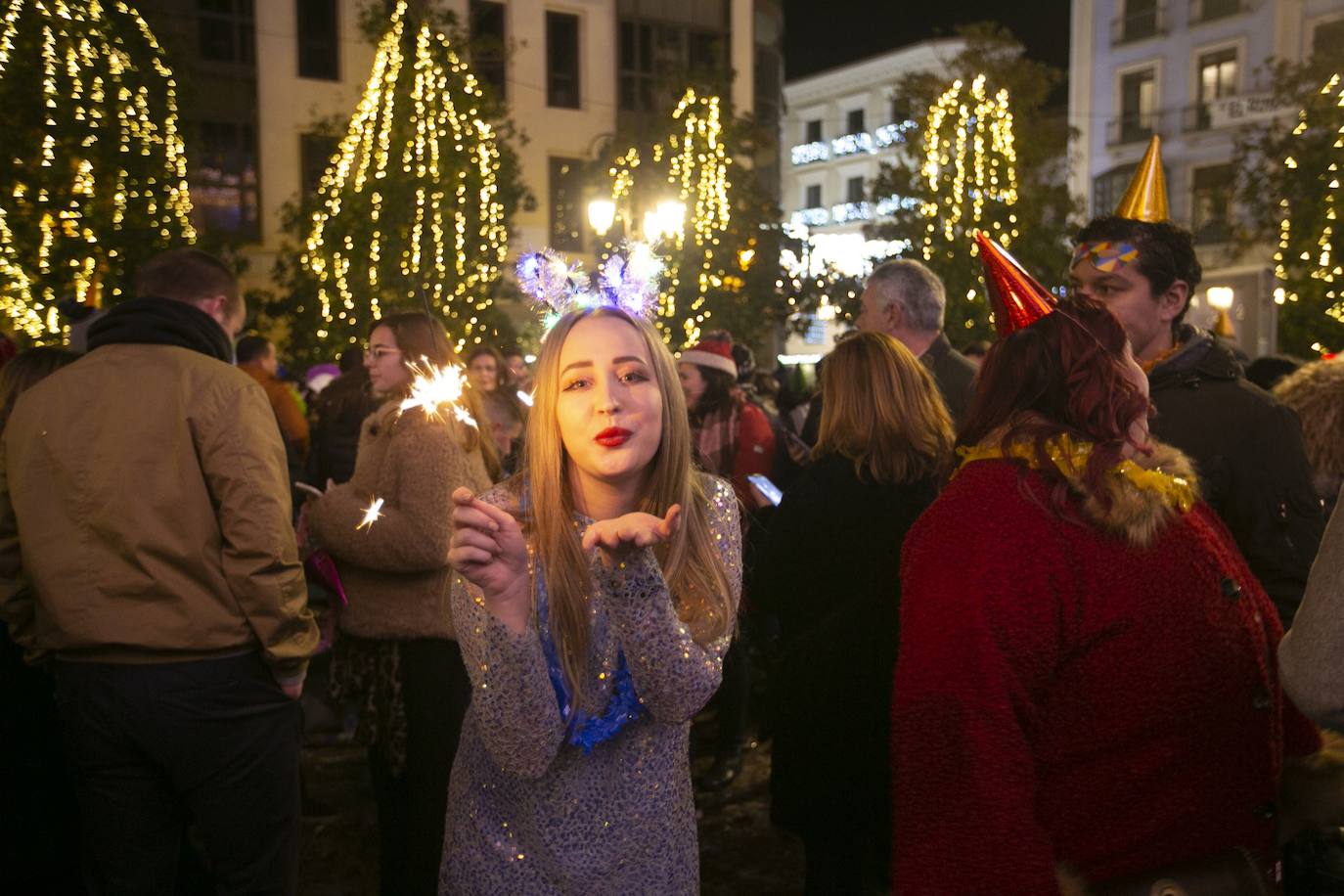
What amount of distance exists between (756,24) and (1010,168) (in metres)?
11.6

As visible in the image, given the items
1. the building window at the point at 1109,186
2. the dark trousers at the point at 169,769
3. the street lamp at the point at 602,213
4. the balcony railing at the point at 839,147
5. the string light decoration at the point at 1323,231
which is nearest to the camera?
the dark trousers at the point at 169,769

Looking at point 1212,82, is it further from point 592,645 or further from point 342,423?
point 592,645

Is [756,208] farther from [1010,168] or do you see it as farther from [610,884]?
[610,884]

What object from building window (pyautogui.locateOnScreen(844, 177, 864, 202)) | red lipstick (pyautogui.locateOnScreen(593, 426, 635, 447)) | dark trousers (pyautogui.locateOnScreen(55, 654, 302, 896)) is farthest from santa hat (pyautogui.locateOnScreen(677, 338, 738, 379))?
building window (pyautogui.locateOnScreen(844, 177, 864, 202))

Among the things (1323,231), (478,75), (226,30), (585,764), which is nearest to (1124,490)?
(585,764)

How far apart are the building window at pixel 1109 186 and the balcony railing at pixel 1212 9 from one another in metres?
4.64

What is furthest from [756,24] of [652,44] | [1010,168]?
[1010,168]

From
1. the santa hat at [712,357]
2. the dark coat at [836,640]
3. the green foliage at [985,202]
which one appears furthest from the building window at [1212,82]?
the dark coat at [836,640]

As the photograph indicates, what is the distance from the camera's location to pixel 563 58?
25.1 m

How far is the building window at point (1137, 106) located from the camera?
33469 millimetres

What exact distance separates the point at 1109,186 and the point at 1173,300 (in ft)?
108

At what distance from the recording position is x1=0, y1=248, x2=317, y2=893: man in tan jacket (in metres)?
2.95

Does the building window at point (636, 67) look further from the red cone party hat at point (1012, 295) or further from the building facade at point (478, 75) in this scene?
the red cone party hat at point (1012, 295)

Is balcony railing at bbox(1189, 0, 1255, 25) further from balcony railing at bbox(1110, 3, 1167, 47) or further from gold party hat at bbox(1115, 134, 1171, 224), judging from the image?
gold party hat at bbox(1115, 134, 1171, 224)
